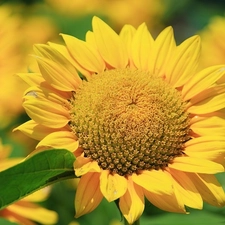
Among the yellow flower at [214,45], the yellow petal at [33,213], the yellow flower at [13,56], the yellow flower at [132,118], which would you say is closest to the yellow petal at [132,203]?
the yellow flower at [132,118]

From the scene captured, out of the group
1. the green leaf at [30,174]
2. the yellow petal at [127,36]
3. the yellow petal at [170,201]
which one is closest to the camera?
the green leaf at [30,174]

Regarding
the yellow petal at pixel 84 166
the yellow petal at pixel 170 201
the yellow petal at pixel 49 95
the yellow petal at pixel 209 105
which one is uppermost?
the yellow petal at pixel 49 95

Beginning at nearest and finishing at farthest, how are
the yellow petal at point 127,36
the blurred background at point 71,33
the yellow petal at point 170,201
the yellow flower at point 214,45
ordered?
the yellow petal at point 170,201, the yellow petal at point 127,36, the blurred background at point 71,33, the yellow flower at point 214,45

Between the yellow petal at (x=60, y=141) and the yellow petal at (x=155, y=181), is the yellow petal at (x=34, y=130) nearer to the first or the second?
the yellow petal at (x=60, y=141)

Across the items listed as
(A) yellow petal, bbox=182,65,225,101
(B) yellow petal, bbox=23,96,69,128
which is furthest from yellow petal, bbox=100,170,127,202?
(A) yellow petal, bbox=182,65,225,101

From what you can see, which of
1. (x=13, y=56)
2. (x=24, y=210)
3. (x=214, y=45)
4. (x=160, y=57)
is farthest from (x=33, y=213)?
(x=214, y=45)

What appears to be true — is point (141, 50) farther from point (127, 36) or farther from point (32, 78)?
point (32, 78)

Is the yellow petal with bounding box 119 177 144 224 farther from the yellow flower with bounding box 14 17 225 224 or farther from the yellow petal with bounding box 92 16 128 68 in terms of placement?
the yellow petal with bounding box 92 16 128 68
